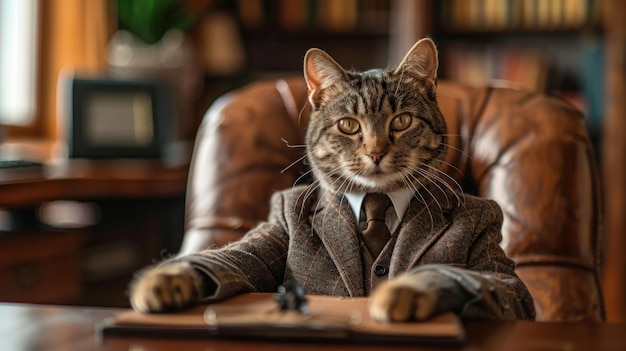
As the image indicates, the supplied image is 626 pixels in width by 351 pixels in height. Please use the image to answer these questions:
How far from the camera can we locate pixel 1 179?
1.76 m

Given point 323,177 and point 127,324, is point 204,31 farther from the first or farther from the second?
point 127,324

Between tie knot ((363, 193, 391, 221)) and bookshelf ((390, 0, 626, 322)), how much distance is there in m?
2.04

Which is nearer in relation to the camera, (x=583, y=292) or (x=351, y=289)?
(x=351, y=289)

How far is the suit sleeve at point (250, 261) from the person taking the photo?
0.92 m

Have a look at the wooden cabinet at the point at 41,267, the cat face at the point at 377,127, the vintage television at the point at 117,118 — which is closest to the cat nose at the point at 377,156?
the cat face at the point at 377,127

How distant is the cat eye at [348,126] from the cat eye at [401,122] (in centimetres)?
5

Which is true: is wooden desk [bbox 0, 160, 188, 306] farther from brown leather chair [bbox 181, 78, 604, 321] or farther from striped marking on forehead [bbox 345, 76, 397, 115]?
striped marking on forehead [bbox 345, 76, 397, 115]

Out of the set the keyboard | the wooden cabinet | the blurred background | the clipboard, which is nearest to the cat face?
the clipboard

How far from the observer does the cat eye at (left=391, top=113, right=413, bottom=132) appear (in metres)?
1.09

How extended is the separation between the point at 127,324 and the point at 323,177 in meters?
0.42

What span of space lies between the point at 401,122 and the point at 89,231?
4.96 feet

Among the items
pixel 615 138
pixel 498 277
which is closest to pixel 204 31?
pixel 615 138

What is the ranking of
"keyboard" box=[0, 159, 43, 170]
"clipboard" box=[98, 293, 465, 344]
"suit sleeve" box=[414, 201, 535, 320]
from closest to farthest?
1. "clipboard" box=[98, 293, 465, 344]
2. "suit sleeve" box=[414, 201, 535, 320]
3. "keyboard" box=[0, 159, 43, 170]

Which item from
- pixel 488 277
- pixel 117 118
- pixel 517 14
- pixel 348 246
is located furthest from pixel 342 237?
pixel 517 14
